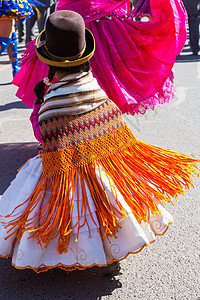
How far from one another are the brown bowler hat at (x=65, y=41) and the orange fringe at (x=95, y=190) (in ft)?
1.31

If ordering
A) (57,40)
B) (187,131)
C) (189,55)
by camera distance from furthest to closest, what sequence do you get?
(189,55), (187,131), (57,40)

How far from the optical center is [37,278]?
86.1 inches

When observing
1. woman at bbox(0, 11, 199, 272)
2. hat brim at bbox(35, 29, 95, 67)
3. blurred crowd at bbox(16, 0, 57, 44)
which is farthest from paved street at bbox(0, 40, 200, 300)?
blurred crowd at bbox(16, 0, 57, 44)

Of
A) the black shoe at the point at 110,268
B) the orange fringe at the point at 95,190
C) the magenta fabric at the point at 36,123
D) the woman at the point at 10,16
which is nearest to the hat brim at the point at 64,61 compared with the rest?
the magenta fabric at the point at 36,123

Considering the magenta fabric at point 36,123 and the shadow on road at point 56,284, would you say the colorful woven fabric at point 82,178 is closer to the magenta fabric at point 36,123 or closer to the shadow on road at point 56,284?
the magenta fabric at point 36,123

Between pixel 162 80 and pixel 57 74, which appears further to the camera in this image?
pixel 162 80

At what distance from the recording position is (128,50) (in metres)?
3.23

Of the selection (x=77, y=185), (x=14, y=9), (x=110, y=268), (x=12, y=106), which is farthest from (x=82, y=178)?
(x=14, y=9)

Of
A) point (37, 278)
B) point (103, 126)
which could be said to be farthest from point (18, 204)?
point (103, 126)

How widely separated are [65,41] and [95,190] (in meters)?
0.70

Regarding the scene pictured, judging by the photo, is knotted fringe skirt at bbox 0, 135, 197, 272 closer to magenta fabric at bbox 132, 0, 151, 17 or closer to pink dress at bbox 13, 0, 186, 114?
pink dress at bbox 13, 0, 186, 114

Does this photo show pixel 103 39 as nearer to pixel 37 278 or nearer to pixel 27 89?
pixel 27 89

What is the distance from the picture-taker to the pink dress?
10.2 feet

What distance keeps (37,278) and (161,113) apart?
3.14 metres
